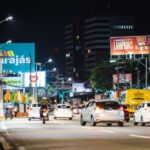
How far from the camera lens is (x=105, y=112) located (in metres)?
37.8

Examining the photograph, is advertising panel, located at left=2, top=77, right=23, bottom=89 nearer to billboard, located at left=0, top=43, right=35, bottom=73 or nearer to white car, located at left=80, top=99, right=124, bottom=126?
billboard, located at left=0, top=43, right=35, bottom=73

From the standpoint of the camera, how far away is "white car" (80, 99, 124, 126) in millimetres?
37688

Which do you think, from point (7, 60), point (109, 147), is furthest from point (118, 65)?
point (109, 147)

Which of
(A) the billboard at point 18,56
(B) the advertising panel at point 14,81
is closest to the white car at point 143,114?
(A) the billboard at point 18,56

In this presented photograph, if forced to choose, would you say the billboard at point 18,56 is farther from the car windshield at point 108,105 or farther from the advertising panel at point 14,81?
the car windshield at point 108,105

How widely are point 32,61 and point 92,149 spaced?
56406mm

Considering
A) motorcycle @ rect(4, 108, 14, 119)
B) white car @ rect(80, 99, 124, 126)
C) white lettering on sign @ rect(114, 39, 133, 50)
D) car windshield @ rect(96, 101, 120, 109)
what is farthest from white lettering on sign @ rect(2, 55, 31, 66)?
car windshield @ rect(96, 101, 120, 109)

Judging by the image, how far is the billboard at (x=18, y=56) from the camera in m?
73.8

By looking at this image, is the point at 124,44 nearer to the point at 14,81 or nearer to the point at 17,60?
the point at 14,81

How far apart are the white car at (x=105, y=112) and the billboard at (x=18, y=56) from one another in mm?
34785

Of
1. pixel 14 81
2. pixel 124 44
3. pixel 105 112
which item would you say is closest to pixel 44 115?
pixel 105 112

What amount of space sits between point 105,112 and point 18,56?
125 feet

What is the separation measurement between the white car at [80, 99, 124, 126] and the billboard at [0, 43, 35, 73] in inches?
1369

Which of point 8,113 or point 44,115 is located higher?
point 8,113
